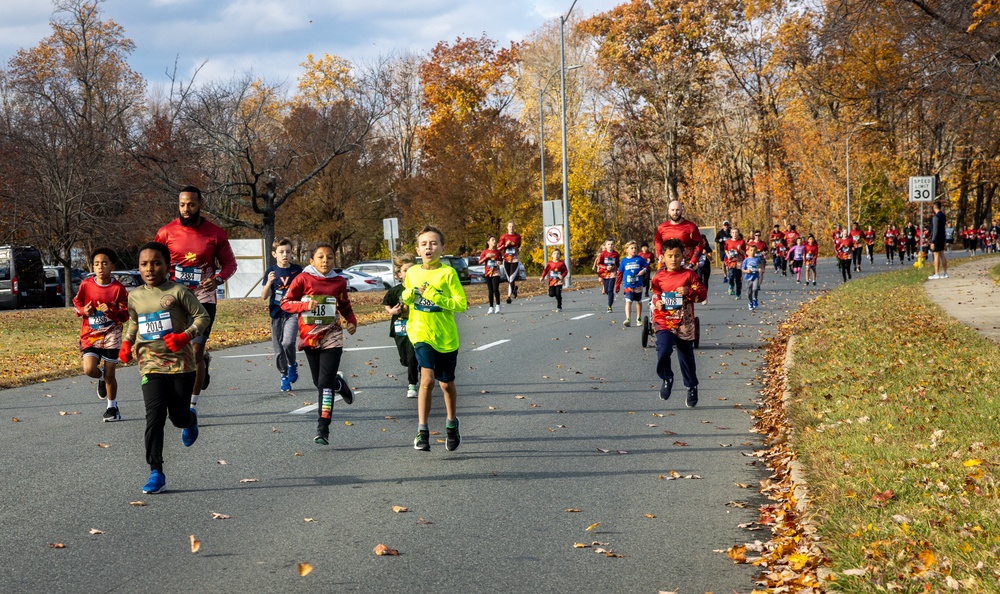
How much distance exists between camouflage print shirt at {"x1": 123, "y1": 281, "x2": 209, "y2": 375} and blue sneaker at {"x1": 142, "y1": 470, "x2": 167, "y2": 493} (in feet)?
2.17

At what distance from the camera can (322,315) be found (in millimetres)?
8812

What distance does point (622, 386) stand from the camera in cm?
1182

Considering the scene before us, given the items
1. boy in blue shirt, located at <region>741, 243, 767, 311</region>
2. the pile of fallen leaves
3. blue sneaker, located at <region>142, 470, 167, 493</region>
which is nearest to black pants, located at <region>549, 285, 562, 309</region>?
boy in blue shirt, located at <region>741, 243, 767, 311</region>

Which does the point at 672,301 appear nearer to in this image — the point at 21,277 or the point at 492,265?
the point at 492,265

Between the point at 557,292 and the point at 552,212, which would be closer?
the point at 557,292

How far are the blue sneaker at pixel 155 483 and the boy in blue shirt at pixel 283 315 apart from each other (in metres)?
4.10

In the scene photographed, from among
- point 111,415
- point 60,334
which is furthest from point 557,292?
point 111,415

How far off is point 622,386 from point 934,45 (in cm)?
1322

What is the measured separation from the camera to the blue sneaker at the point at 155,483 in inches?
271

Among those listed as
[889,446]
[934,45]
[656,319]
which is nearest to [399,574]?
[889,446]

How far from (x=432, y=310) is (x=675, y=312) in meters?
3.05

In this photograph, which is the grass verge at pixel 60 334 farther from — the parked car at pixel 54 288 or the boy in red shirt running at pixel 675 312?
the parked car at pixel 54 288

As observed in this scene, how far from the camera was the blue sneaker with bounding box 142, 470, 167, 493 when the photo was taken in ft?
22.5

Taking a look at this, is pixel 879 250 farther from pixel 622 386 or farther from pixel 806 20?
pixel 622 386
